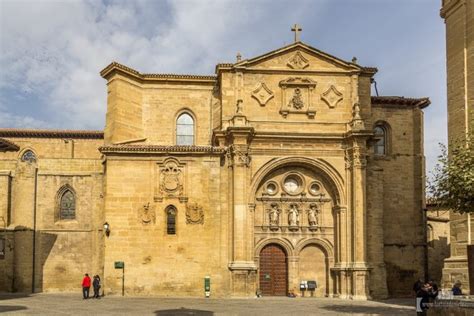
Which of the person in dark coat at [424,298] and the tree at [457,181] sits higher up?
the tree at [457,181]

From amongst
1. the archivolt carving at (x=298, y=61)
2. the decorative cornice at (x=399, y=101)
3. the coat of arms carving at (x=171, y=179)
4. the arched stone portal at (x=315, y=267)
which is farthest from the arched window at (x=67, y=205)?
the decorative cornice at (x=399, y=101)

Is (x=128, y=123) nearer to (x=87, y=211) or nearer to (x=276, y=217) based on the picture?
(x=87, y=211)

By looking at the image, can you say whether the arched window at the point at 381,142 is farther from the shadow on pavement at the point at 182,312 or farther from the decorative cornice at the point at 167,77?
the shadow on pavement at the point at 182,312

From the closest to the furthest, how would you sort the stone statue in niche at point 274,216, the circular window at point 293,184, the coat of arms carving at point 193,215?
the coat of arms carving at point 193,215, the stone statue in niche at point 274,216, the circular window at point 293,184

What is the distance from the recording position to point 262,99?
34750 mm

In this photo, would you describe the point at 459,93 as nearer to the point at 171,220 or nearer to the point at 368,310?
the point at 368,310

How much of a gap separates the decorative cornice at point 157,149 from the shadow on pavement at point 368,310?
1006 centimetres

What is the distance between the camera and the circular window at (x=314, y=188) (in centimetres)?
3494

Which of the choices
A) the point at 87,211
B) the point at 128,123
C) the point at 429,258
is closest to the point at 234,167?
the point at 128,123

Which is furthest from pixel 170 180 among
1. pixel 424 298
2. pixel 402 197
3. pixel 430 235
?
pixel 430 235

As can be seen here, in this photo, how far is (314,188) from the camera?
3500cm

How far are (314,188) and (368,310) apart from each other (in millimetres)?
10378

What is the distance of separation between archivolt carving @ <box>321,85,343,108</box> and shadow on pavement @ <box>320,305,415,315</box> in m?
11.8

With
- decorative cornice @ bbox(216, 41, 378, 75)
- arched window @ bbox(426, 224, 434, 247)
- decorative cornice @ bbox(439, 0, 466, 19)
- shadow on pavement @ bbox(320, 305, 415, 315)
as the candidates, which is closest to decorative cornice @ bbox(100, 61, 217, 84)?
decorative cornice @ bbox(216, 41, 378, 75)
